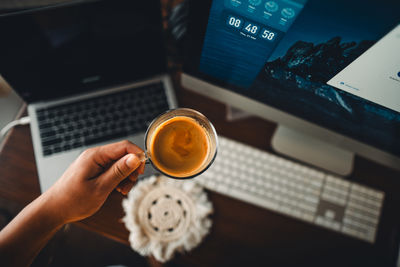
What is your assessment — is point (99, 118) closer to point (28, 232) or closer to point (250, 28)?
point (28, 232)

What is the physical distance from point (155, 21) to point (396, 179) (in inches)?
32.8

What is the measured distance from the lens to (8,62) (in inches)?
24.0

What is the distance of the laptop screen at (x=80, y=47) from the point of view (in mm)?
553

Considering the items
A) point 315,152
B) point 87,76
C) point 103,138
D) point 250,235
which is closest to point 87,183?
point 103,138

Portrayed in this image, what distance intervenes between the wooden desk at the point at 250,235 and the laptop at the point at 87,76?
0.28 feet

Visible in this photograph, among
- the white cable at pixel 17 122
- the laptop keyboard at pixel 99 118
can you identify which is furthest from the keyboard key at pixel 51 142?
the white cable at pixel 17 122

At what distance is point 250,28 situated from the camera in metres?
0.45

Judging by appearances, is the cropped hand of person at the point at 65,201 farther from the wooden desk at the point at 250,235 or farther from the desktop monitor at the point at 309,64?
the desktop monitor at the point at 309,64

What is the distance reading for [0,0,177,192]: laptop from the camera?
23.0 inches

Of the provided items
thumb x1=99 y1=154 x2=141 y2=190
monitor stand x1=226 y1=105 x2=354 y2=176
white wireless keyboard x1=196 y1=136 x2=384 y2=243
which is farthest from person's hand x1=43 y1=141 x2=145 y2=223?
monitor stand x1=226 y1=105 x2=354 y2=176

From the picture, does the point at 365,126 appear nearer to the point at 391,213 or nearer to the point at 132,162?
the point at 391,213

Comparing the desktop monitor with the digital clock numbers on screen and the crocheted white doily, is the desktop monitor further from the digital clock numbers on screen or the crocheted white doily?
the crocheted white doily

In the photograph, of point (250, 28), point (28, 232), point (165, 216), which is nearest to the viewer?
point (250, 28)

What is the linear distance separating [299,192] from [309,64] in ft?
1.31
